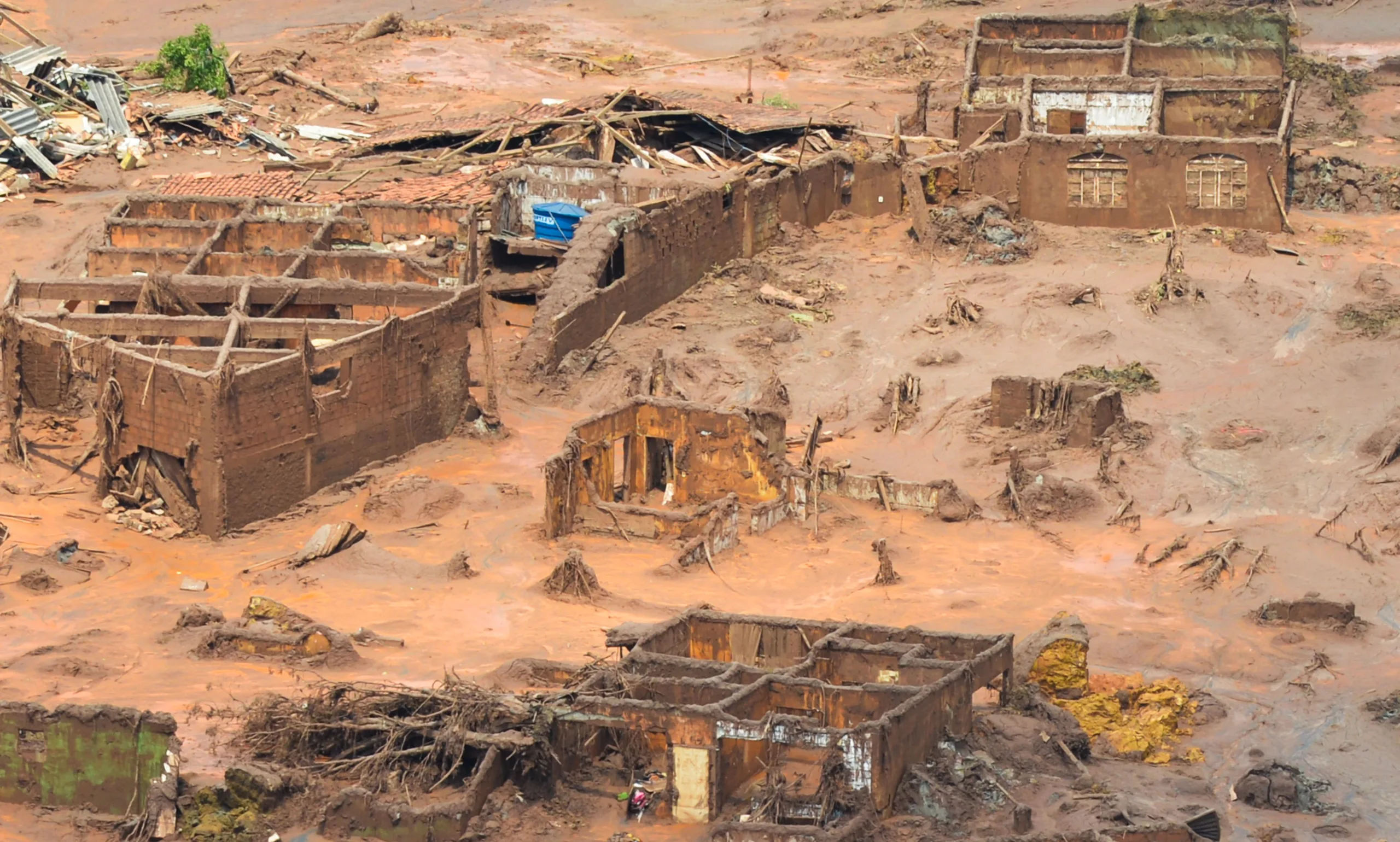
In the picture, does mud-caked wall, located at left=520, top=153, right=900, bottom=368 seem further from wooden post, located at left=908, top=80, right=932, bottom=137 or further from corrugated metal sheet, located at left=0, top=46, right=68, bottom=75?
corrugated metal sheet, located at left=0, top=46, right=68, bottom=75

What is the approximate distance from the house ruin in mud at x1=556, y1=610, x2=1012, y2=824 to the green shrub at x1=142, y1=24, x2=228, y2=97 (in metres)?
27.9

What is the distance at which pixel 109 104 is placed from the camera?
4972cm

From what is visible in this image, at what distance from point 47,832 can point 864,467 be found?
14052 millimetres

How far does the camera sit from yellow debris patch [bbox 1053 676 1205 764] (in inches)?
1045

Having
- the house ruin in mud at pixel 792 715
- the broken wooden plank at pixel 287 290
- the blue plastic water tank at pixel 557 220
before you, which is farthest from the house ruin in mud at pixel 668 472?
the blue plastic water tank at pixel 557 220

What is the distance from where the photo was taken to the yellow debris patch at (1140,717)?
87.1 ft

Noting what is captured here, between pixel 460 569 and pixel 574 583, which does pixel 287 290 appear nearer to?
pixel 460 569

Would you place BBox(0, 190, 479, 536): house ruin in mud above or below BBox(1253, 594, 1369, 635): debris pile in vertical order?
above

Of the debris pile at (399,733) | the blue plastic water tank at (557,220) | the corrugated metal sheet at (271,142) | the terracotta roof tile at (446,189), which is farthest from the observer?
the corrugated metal sheet at (271,142)

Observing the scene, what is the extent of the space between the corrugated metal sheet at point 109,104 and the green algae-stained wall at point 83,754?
2600 centimetres

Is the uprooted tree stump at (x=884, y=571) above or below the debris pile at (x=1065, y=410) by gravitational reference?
below

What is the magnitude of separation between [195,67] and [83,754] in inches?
1145

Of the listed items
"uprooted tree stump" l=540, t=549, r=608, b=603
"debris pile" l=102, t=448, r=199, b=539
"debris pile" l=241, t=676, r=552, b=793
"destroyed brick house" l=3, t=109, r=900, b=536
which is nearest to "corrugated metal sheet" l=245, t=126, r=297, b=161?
"destroyed brick house" l=3, t=109, r=900, b=536

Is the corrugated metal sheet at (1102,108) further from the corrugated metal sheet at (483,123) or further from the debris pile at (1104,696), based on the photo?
the debris pile at (1104,696)
